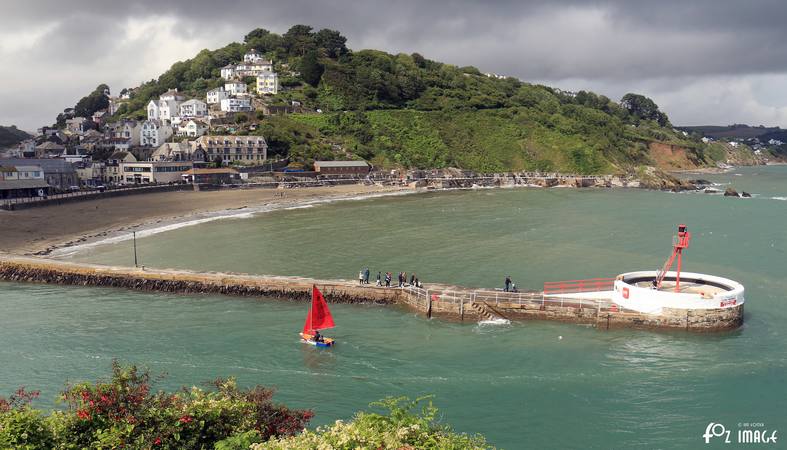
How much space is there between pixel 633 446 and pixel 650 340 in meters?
10.8

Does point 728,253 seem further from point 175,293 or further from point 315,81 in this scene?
point 315,81

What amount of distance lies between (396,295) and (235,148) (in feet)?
268

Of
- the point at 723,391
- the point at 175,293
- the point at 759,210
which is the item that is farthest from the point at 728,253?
the point at 175,293

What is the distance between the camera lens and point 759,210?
8094 cm

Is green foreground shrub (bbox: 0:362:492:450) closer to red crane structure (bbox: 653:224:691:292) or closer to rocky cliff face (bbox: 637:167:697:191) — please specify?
red crane structure (bbox: 653:224:691:292)

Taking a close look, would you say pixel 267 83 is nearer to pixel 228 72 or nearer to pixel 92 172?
pixel 228 72

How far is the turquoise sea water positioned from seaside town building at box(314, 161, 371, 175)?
59028 millimetres

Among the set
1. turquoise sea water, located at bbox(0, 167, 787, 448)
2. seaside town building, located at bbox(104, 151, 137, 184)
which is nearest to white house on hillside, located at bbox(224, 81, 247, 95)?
seaside town building, located at bbox(104, 151, 137, 184)

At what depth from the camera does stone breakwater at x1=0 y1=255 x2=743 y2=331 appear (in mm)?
30688

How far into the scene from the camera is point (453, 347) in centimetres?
2827

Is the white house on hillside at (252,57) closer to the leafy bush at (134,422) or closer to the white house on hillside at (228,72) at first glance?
the white house on hillside at (228,72)

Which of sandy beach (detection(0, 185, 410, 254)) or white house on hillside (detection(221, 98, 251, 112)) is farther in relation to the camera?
white house on hillside (detection(221, 98, 251, 112))

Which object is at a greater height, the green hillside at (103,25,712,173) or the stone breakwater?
the green hillside at (103,25,712,173)

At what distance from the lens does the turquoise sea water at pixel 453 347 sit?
22.0m
